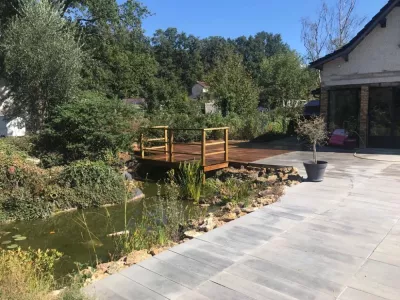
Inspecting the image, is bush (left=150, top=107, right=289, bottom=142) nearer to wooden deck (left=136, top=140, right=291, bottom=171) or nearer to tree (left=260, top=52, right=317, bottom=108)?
wooden deck (left=136, top=140, right=291, bottom=171)

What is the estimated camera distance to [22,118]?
13812 mm

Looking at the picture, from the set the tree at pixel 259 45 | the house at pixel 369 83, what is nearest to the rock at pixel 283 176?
the house at pixel 369 83

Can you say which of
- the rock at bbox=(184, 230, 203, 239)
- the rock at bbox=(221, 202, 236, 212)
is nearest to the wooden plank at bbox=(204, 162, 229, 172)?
the rock at bbox=(221, 202, 236, 212)

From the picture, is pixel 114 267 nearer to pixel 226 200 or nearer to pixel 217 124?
pixel 226 200

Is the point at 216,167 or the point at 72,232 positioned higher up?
the point at 216,167

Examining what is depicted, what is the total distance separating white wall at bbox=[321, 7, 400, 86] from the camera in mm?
11984

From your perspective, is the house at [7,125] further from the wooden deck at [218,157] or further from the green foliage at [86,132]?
the wooden deck at [218,157]

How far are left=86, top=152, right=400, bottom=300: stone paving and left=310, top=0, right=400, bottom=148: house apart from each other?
7.49m

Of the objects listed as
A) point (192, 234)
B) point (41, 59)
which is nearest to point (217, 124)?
point (41, 59)

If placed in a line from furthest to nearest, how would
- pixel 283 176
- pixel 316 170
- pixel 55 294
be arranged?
1. pixel 283 176
2. pixel 316 170
3. pixel 55 294

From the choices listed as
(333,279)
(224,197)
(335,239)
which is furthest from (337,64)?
(333,279)

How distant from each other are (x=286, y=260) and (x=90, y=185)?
214 inches

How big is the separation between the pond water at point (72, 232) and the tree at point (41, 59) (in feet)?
18.0

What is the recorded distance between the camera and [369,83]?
12.5m
